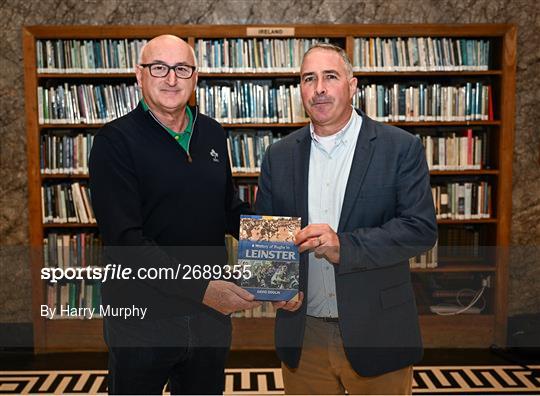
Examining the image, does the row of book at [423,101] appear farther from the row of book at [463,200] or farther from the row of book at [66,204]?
the row of book at [66,204]

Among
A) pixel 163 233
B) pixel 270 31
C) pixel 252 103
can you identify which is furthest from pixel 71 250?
pixel 163 233

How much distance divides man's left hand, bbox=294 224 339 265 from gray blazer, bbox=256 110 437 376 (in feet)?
0.25

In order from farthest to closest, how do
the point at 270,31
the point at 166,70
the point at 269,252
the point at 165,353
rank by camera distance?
the point at 270,31 → the point at 165,353 → the point at 166,70 → the point at 269,252

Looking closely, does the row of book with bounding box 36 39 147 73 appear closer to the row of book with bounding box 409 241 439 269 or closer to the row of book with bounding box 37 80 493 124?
the row of book with bounding box 37 80 493 124

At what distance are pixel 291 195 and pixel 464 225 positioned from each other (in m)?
3.20

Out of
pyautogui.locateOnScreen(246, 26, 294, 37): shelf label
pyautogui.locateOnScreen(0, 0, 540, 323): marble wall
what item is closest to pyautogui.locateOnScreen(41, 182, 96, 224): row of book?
pyautogui.locateOnScreen(0, 0, 540, 323): marble wall

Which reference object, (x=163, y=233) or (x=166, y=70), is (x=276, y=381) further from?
(x=166, y=70)

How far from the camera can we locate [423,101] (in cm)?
457

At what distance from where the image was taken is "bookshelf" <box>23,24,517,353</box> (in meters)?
4.41

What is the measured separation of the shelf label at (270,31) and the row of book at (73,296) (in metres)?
2.34

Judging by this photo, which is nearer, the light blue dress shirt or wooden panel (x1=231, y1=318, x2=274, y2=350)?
the light blue dress shirt

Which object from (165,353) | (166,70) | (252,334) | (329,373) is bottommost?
(252,334)

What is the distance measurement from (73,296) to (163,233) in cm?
306

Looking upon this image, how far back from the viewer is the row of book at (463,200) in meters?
4.66
